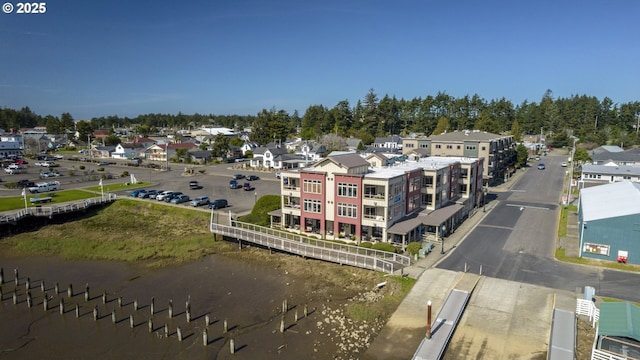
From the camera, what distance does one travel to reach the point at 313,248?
145 feet

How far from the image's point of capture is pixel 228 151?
134m

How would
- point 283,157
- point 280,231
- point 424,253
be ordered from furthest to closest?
point 283,157
point 280,231
point 424,253

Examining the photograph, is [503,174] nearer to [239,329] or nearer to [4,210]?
[239,329]

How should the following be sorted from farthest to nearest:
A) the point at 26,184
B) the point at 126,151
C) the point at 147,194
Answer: the point at 126,151, the point at 26,184, the point at 147,194

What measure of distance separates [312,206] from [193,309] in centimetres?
1965

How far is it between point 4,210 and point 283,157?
200 feet

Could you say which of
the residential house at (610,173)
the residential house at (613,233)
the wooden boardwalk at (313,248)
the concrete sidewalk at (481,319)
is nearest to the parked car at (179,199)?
the wooden boardwalk at (313,248)

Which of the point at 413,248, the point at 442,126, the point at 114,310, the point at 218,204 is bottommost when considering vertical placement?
the point at 114,310

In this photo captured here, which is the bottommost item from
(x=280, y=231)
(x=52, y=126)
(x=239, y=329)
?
(x=239, y=329)

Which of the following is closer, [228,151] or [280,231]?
[280,231]

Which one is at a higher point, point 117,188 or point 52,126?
point 52,126

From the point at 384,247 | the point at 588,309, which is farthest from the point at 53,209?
the point at 588,309

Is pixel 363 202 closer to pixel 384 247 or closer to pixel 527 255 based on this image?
pixel 384 247

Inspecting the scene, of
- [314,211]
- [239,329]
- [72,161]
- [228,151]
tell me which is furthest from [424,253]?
[72,161]
